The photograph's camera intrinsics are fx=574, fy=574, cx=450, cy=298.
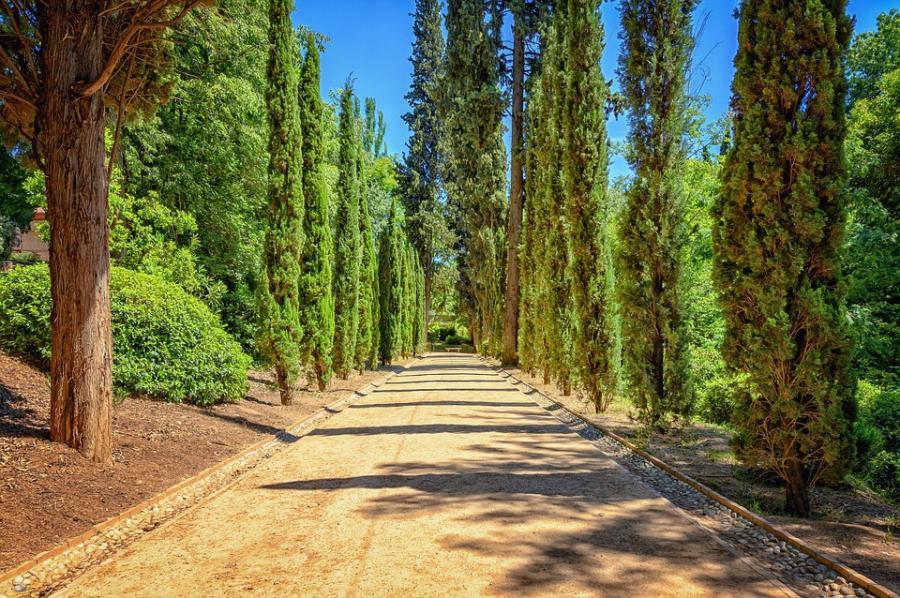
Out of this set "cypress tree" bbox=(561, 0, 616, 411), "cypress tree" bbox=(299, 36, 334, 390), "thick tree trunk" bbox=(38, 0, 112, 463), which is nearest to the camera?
"thick tree trunk" bbox=(38, 0, 112, 463)

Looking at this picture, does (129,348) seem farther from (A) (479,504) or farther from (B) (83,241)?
(A) (479,504)

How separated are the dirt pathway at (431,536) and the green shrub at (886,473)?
326 cm

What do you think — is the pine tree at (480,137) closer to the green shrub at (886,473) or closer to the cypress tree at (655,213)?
the cypress tree at (655,213)

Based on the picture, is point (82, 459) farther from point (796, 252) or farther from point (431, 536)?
point (796, 252)

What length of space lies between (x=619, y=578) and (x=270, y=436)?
5959mm

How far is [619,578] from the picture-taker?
10.9 feet

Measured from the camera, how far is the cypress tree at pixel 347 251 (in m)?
17.5

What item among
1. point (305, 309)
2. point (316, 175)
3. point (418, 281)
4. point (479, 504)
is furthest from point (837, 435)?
point (418, 281)

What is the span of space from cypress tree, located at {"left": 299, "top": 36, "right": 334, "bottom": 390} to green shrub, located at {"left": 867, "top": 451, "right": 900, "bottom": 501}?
10761mm

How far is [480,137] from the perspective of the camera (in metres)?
23.7

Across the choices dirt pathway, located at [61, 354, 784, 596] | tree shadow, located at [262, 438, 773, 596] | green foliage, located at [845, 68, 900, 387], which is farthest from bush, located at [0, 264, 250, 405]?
green foliage, located at [845, 68, 900, 387]

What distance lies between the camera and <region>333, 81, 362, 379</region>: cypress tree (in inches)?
690

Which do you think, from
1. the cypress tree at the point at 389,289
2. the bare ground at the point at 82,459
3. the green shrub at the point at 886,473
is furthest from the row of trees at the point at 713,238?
the cypress tree at the point at 389,289

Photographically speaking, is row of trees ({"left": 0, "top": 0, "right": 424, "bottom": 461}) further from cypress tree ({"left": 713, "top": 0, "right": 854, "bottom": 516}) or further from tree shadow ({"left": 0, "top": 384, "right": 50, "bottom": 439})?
cypress tree ({"left": 713, "top": 0, "right": 854, "bottom": 516})
